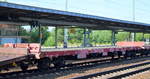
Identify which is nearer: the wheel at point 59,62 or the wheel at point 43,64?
the wheel at point 43,64

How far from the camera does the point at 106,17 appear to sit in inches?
886

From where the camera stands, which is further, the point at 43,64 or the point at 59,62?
the point at 59,62

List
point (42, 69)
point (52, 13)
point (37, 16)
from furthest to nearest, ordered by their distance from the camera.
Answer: point (37, 16) → point (52, 13) → point (42, 69)

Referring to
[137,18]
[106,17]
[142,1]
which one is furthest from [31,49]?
[142,1]

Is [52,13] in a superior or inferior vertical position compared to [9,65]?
superior

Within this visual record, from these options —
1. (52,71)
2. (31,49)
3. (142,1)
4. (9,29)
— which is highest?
(142,1)

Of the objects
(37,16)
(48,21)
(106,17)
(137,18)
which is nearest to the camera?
(37,16)

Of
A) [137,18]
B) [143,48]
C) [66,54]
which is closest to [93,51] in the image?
[66,54]

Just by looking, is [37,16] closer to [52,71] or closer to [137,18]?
[52,71]

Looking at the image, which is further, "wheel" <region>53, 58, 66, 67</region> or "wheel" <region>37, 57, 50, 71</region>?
"wheel" <region>53, 58, 66, 67</region>

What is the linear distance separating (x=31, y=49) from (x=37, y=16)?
5264mm

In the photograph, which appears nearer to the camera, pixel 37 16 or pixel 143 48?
pixel 37 16

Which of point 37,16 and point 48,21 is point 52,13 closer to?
point 37,16

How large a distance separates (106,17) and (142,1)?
9.55m
